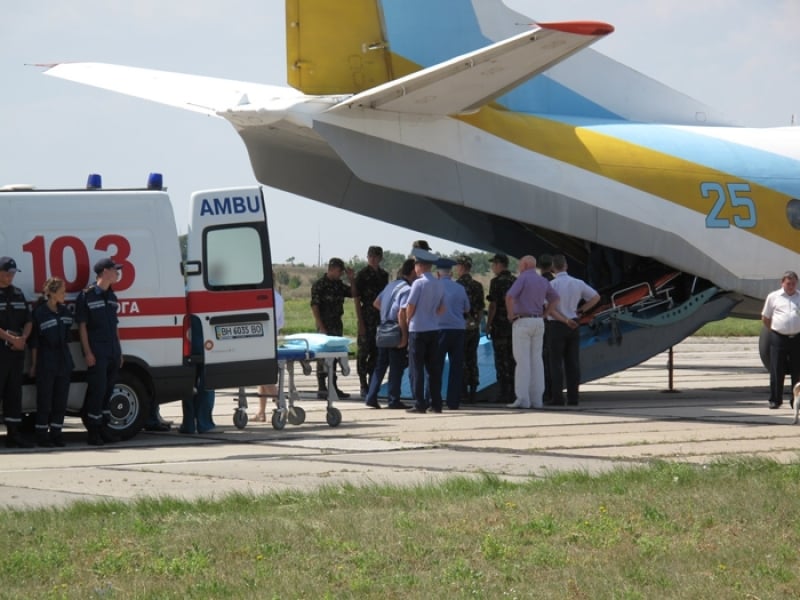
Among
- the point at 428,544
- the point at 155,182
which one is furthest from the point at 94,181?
the point at 428,544

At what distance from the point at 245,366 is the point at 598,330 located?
6.55 metres

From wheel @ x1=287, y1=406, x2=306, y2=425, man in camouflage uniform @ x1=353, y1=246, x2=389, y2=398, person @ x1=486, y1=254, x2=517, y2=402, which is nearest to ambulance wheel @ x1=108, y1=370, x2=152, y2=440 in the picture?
wheel @ x1=287, y1=406, x2=306, y2=425

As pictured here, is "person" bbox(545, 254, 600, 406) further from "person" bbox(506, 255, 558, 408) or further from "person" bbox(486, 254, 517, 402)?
"person" bbox(486, 254, 517, 402)

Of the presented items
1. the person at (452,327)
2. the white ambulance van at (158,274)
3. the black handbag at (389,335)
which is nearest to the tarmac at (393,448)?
the person at (452,327)

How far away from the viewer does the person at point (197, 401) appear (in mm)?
15727

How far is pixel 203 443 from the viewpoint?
49.0 ft

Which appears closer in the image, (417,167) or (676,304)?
(417,167)

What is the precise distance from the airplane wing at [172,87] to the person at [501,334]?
3713 mm

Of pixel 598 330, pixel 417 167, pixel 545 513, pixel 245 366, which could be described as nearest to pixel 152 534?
pixel 545 513

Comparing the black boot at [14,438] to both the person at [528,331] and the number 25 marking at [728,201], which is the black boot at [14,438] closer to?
the person at [528,331]

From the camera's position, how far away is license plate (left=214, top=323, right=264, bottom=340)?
52.0 feet

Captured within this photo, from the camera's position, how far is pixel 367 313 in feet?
67.0

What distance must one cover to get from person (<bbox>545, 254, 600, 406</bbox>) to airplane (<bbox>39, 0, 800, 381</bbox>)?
96 cm

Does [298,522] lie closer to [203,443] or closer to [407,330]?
[203,443]
